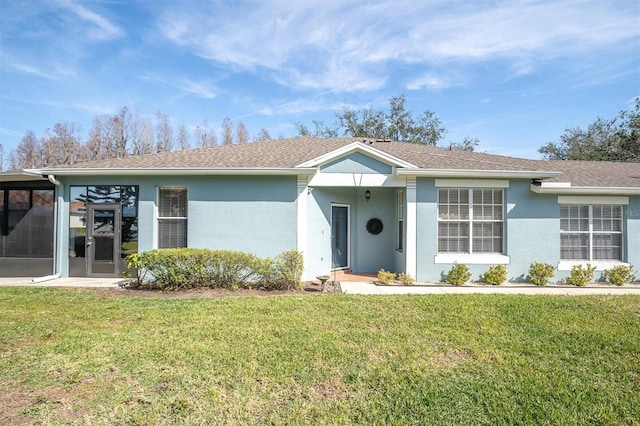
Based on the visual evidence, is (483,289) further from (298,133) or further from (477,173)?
(298,133)

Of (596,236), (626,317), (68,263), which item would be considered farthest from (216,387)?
(596,236)

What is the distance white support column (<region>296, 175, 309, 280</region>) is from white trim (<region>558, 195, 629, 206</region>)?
24.7 feet

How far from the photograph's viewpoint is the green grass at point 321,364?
Result: 134 inches

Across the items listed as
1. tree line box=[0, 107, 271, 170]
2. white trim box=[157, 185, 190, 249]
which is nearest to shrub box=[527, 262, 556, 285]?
white trim box=[157, 185, 190, 249]

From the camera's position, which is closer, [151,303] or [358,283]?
[151,303]

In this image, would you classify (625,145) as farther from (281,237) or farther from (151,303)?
(151,303)

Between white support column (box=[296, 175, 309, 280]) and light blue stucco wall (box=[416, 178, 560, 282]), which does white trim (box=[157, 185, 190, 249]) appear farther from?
light blue stucco wall (box=[416, 178, 560, 282])

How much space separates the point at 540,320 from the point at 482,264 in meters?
3.91

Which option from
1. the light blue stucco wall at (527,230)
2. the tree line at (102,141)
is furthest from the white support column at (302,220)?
the tree line at (102,141)

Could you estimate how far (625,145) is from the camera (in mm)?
25312

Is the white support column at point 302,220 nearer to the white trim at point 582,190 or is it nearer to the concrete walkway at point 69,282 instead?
the concrete walkway at point 69,282

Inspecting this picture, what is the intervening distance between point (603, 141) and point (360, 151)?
1201 inches

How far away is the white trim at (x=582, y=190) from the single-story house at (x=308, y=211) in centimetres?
4

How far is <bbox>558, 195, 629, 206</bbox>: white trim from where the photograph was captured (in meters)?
10.2
